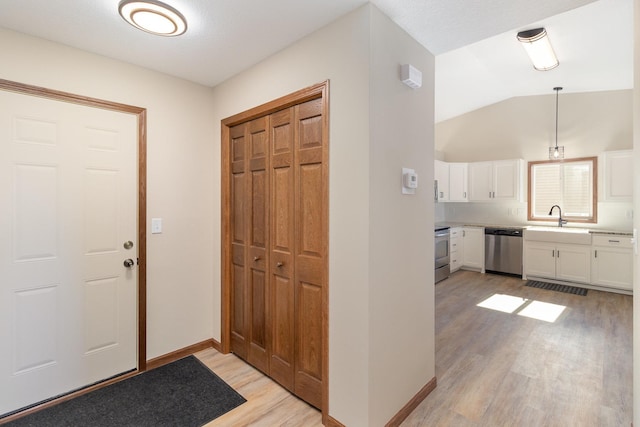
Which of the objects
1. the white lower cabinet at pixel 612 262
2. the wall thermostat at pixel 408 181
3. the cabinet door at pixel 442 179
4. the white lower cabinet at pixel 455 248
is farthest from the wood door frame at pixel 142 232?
the white lower cabinet at pixel 612 262

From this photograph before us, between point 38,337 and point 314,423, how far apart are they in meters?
1.91

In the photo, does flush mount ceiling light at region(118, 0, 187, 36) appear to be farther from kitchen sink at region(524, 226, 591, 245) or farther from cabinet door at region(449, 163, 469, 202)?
kitchen sink at region(524, 226, 591, 245)

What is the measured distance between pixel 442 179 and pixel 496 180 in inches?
40.1

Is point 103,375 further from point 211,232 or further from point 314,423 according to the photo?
point 314,423

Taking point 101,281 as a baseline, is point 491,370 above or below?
below

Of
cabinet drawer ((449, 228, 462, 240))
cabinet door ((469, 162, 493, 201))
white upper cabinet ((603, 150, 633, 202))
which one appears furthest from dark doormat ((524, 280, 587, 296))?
cabinet door ((469, 162, 493, 201))

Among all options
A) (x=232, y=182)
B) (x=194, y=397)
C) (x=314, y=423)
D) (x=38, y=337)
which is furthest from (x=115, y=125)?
(x=314, y=423)

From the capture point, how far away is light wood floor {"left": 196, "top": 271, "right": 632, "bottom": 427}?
1918 millimetres

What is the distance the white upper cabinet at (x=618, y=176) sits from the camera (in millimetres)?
4559

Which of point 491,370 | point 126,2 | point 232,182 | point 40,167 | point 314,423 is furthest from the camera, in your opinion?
point 232,182

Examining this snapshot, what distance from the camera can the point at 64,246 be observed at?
2121 mm

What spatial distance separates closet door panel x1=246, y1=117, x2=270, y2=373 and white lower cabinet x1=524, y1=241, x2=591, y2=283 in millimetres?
4951

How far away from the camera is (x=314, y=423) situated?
1.87 meters

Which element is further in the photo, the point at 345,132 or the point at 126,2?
the point at 345,132
